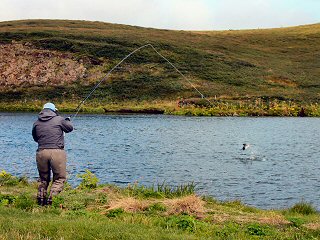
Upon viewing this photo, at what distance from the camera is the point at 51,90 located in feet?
293

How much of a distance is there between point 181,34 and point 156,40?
19.4 meters

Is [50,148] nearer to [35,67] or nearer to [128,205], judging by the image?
[128,205]

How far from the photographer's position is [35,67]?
97.7 meters

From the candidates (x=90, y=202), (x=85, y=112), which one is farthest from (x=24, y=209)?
(x=85, y=112)

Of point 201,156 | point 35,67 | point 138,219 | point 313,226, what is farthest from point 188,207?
point 35,67

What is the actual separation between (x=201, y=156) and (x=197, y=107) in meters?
42.4

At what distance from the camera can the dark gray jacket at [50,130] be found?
51.3 ft

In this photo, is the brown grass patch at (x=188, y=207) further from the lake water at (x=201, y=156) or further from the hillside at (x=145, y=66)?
the hillside at (x=145, y=66)

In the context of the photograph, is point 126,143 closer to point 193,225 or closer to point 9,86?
point 193,225

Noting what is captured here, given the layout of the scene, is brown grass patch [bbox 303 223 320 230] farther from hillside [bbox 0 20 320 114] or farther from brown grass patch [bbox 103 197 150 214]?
hillside [bbox 0 20 320 114]

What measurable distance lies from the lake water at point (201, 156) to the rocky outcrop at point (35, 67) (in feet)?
127

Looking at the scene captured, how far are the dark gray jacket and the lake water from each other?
305 inches

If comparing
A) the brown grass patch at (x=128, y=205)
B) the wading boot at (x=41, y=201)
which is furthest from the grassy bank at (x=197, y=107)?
the wading boot at (x=41, y=201)

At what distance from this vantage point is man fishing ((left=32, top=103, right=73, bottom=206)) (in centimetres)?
1564
